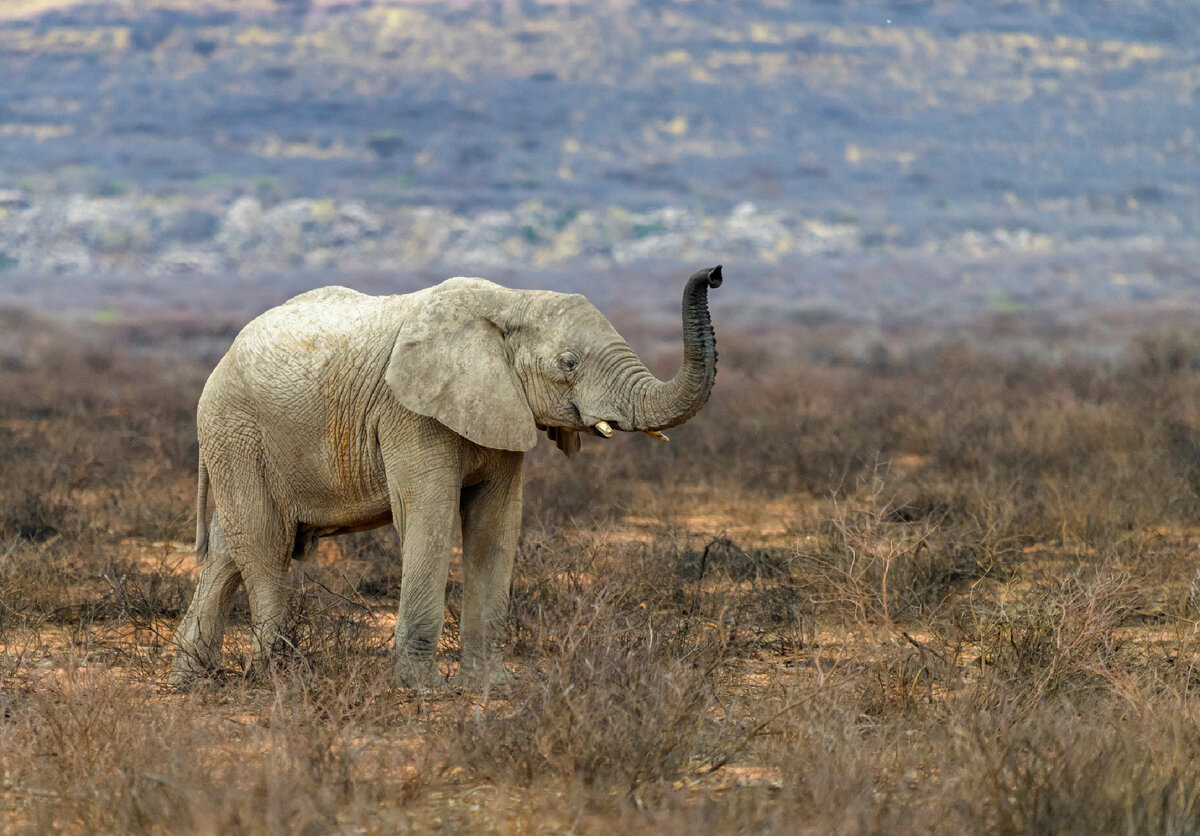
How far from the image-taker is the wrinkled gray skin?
18.9 feet

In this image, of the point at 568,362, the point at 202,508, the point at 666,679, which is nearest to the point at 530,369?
the point at 568,362

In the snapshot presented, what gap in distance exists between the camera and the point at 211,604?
6477mm

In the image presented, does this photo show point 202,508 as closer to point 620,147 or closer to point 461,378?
point 461,378

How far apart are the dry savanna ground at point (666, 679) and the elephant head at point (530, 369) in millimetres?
763

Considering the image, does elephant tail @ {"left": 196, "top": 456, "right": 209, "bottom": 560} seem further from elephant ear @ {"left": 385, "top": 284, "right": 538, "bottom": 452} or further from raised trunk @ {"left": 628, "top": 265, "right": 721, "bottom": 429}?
raised trunk @ {"left": 628, "top": 265, "right": 721, "bottom": 429}

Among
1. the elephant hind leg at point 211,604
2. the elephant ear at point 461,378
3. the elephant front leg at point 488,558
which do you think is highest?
the elephant ear at point 461,378

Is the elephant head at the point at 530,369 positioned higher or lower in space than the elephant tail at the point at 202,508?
higher

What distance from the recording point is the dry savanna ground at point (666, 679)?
4.28 meters

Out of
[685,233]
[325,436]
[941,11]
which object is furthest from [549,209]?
[325,436]

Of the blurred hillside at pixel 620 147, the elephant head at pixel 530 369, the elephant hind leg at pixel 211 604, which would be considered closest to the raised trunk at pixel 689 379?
the elephant head at pixel 530 369

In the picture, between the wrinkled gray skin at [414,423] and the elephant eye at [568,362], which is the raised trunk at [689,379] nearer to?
the wrinkled gray skin at [414,423]

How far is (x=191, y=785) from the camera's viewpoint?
4.21 metres

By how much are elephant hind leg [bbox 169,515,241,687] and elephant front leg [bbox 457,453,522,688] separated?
107 centimetres

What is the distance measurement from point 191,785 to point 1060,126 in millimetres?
Answer: 102268
